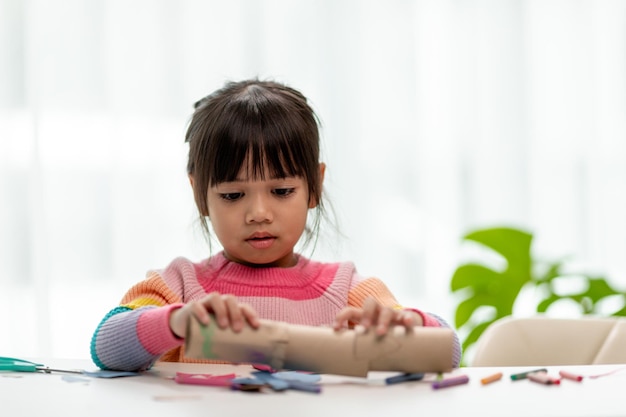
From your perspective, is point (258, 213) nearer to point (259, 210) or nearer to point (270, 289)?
point (259, 210)

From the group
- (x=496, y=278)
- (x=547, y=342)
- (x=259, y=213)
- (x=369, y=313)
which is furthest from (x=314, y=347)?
(x=496, y=278)

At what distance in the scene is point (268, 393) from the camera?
0.84 m

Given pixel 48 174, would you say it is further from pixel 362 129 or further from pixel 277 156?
pixel 277 156

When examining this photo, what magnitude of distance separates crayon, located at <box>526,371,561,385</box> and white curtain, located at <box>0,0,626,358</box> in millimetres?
1453

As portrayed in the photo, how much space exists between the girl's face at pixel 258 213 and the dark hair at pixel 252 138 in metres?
0.02

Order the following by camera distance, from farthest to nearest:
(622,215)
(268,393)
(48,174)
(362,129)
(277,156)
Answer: (622,215)
(362,129)
(48,174)
(277,156)
(268,393)

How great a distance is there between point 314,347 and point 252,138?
46 centimetres

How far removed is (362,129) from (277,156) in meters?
1.50

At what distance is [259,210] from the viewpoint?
1.22 meters

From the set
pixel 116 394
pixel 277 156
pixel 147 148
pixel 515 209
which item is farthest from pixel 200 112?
pixel 515 209

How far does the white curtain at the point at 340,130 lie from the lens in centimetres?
251

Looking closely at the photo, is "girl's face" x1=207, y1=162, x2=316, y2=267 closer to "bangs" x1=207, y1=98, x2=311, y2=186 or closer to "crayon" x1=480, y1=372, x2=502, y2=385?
"bangs" x1=207, y1=98, x2=311, y2=186

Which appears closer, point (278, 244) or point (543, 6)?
point (278, 244)

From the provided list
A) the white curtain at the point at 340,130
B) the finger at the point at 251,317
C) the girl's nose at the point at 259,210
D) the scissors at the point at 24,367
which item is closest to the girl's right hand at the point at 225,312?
the finger at the point at 251,317
